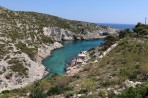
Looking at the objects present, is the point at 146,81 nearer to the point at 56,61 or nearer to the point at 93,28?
the point at 56,61

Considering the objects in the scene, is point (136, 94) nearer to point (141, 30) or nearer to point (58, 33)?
point (141, 30)

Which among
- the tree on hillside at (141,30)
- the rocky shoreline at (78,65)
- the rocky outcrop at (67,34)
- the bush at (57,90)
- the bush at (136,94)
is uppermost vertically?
the bush at (136,94)

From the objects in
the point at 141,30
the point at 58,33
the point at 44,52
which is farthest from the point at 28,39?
the point at 141,30

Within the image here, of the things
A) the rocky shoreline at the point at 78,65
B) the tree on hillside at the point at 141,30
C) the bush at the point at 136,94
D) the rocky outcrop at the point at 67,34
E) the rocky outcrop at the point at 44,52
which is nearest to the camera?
the bush at the point at 136,94

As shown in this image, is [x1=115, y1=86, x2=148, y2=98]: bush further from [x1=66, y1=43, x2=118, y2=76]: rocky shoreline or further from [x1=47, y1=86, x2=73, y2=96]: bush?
[x1=66, y1=43, x2=118, y2=76]: rocky shoreline

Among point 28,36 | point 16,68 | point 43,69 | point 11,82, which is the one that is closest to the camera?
point 11,82

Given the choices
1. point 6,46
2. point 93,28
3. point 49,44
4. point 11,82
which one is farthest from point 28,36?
point 93,28

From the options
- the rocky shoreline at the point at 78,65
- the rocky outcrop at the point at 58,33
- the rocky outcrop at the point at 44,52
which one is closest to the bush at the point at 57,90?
the rocky shoreline at the point at 78,65

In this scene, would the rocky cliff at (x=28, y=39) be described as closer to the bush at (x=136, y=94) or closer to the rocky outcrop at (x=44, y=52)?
the rocky outcrop at (x=44, y=52)

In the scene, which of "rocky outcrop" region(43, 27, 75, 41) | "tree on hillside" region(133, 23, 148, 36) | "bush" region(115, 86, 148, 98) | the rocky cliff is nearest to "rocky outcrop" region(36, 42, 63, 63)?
the rocky cliff
